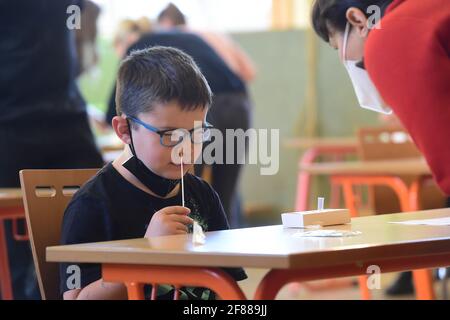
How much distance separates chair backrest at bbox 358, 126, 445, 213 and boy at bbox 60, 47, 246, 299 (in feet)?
6.59

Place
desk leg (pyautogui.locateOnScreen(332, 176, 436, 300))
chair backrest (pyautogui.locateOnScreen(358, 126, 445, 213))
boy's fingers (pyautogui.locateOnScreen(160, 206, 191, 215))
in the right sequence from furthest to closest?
chair backrest (pyautogui.locateOnScreen(358, 126, 445, 213)), desk leg (pyautogui.locateOnScreen(332, 176, 436, 300)), boy's fingers (pyautogui.locateOnScreen(160, 206, 191, 215))

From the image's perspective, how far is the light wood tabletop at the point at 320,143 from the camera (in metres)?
5.76

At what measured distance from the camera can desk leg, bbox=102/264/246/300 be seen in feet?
4.67

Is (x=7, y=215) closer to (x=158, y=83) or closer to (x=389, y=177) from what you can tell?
(x=158, y=83)

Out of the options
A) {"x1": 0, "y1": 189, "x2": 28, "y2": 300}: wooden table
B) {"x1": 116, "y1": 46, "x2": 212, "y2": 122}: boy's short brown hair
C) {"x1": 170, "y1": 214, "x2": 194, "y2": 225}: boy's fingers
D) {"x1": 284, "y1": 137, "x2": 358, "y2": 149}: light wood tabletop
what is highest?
{"x1": 116, "y1": 46, "x2": 212, "y2": 122}: boy's short brown hair

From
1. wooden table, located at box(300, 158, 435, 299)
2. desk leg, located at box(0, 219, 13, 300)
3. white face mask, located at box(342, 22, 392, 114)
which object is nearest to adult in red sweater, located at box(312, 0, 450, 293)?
white face mask, located at box(342, 22, 392, 114)

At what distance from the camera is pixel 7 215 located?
7.57ft

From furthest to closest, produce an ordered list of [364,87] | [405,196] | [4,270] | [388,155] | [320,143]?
[320,143], [388,155], [405,196], [4,270], [364,87]

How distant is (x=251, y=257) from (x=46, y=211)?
61cm

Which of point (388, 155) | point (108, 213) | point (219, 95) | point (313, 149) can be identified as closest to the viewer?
point (108, 213)

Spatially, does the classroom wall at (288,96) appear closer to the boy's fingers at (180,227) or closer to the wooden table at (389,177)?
the wooden table at (389,177)

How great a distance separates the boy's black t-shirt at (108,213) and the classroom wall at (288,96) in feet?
15.5

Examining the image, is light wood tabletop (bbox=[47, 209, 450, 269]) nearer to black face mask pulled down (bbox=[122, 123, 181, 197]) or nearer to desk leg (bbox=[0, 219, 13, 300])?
black face mask pulled down (bbox=[122, 123, 181, 197])

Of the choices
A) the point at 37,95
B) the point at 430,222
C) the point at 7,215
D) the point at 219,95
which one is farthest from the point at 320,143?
the point at 430,222
